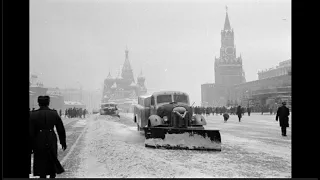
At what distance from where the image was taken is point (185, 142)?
1147cm

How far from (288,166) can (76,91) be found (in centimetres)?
15561

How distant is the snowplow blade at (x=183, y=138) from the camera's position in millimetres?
11266

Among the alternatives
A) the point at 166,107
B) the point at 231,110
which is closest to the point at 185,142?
the point at 166,107

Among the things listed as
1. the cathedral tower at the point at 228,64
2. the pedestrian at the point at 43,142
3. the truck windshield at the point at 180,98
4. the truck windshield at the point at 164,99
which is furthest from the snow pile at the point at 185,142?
the cathedral tower at the point at 228,64

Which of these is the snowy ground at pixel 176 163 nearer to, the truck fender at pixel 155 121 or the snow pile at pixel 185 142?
the snow pile at pixel 185 142

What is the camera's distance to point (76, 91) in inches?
6191

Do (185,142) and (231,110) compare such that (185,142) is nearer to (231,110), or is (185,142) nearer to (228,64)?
(231,110)

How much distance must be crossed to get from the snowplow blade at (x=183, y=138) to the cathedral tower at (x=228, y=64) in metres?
138

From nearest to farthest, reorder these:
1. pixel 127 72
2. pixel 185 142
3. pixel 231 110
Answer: pixel 185 142, pixel 231 110, pixel 127 72

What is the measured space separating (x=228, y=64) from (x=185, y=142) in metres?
145

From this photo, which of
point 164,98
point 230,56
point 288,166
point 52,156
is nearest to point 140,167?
point 52,156

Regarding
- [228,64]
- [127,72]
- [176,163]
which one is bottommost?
[176,163]

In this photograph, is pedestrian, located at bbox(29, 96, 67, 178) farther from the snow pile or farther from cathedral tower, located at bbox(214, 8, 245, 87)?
cathedral tower, located at bbox(214, 8, 245, 87)
